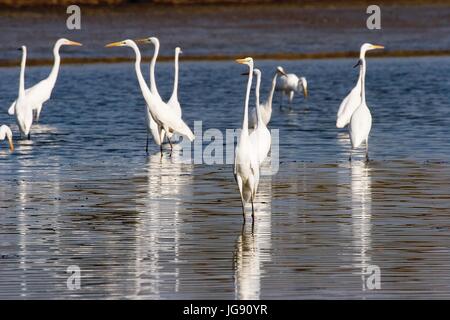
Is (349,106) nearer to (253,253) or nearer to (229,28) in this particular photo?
(253,253)

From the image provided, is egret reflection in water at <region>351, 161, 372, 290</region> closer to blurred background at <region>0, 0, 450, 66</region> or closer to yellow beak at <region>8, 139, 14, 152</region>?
yellow beak at <region>8, 139, 14, 152</region>

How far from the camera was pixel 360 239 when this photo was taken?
10852mm

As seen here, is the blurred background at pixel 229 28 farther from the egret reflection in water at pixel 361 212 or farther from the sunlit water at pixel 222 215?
the egret reflection in water at pixel 361 212

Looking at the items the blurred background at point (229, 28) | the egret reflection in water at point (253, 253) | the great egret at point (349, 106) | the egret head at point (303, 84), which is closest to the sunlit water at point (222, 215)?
the egret reflection in water at point (253, 253)

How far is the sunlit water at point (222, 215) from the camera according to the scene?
9.34m

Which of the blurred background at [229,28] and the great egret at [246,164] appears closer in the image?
the great egret at [246,164]

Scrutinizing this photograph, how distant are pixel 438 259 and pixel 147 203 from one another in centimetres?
388

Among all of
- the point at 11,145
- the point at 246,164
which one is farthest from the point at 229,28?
the point at 246,164

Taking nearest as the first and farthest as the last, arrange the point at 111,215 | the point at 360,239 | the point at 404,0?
the point at 360,239, the point at 111,215, the point at 404,0

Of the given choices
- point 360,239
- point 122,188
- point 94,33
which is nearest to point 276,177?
point 122,188

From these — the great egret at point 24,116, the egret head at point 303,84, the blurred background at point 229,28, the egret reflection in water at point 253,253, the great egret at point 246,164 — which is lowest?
the egret reflection in water at point 253,253
